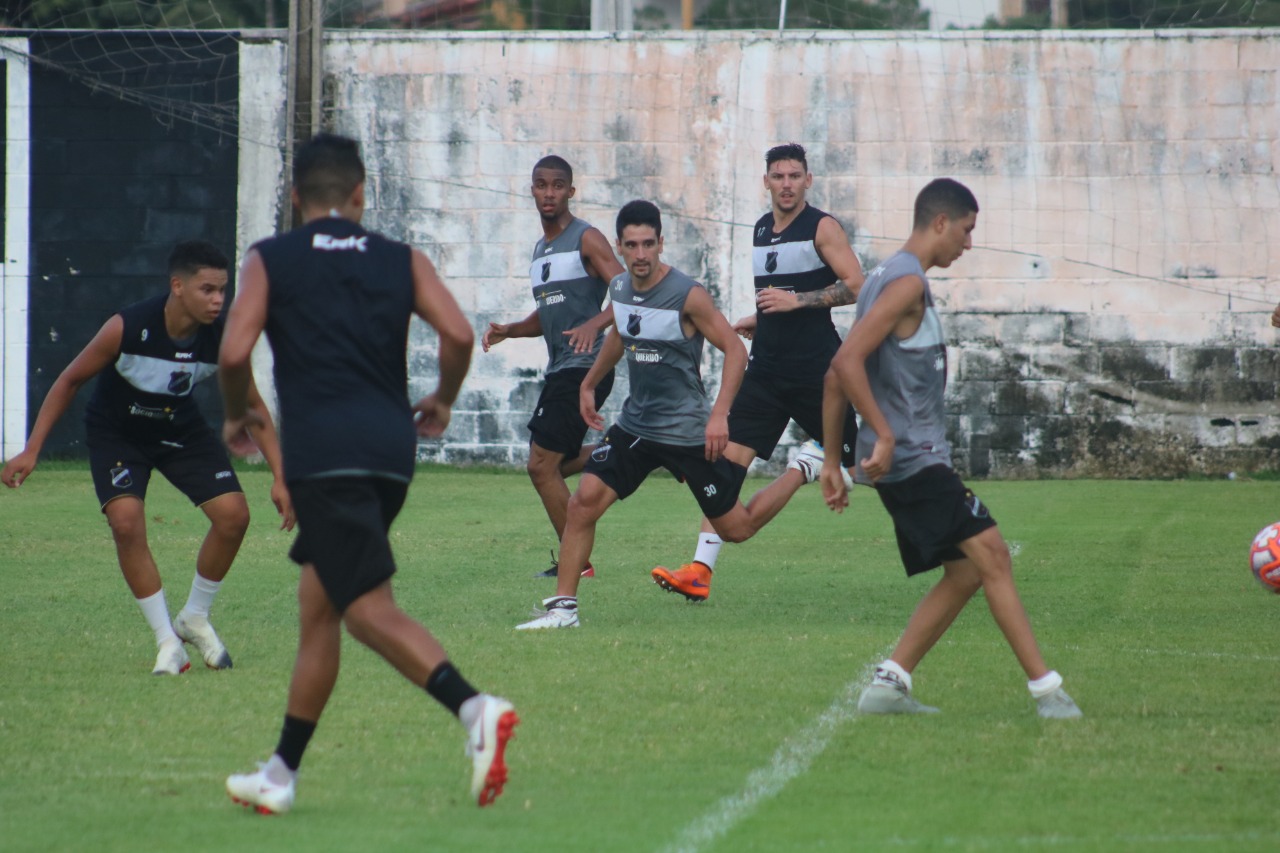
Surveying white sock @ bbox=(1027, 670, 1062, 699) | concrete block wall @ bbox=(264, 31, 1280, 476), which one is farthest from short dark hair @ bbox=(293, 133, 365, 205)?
concrete block wall @ bbox=(264, 31, 1280, 476)

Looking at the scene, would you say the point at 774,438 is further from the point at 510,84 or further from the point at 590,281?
the point at 510,84

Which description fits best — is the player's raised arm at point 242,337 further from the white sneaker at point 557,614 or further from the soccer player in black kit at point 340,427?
the white sneaker at point 557,614

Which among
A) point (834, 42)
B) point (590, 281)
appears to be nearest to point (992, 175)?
point (834, 42)

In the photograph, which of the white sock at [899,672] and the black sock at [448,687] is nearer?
the black sock at [448,687]

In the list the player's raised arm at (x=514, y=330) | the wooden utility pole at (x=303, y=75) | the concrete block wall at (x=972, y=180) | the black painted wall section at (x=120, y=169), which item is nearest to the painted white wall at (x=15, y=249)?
the black painted wall section at (x=120, y=169)

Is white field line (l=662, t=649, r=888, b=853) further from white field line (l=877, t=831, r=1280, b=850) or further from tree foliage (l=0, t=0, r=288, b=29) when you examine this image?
tree foliage (l=0, t=0, r=288, b=29)

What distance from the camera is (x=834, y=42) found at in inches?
628

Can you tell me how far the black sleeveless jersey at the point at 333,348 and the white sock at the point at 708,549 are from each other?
13.8 feet

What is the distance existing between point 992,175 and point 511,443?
5.84 meters

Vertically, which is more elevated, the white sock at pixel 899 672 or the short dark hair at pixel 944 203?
the short dark hair at pixel 944 203

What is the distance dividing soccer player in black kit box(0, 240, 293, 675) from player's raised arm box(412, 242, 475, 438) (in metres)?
2.04

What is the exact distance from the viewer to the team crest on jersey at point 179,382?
21.2 feet

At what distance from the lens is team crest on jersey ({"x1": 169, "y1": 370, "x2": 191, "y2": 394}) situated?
6.46 meters

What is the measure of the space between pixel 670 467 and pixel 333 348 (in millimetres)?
3595
